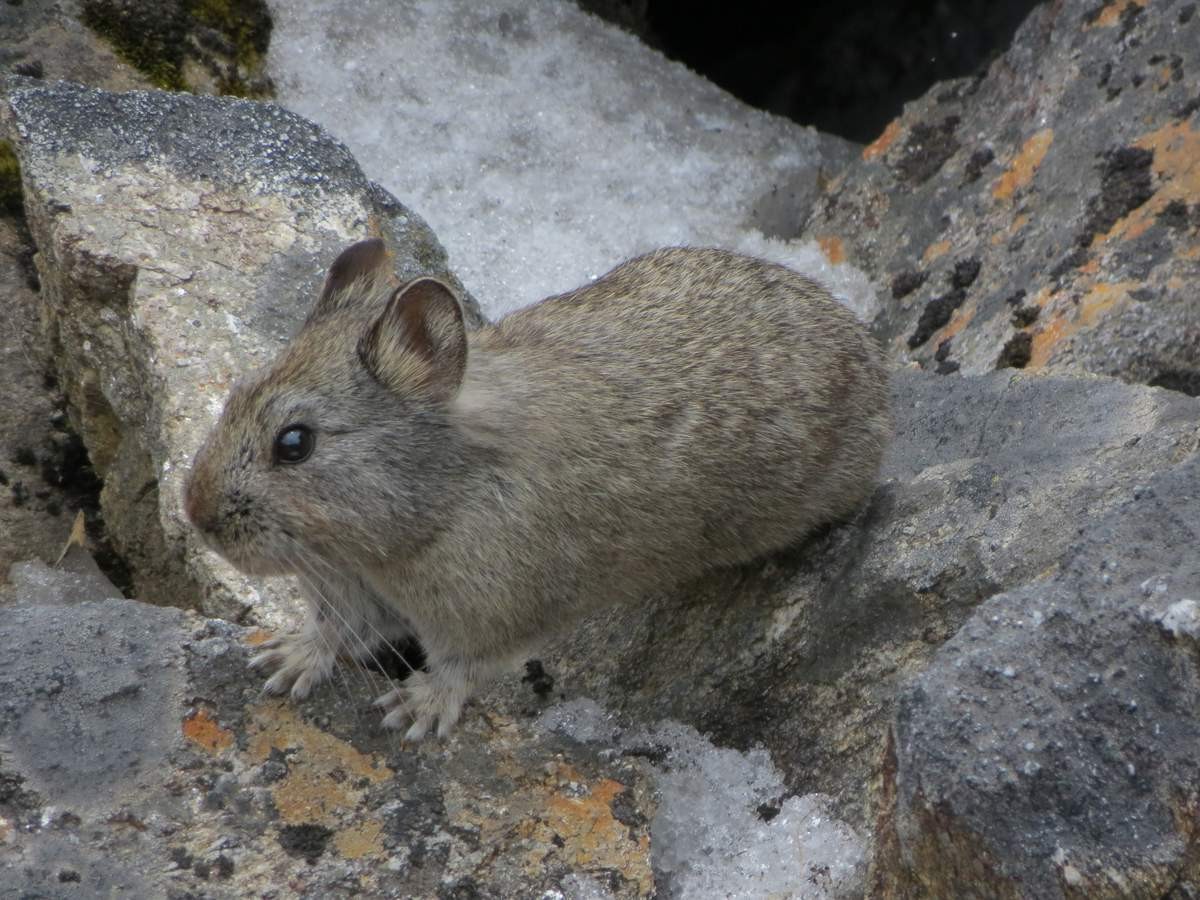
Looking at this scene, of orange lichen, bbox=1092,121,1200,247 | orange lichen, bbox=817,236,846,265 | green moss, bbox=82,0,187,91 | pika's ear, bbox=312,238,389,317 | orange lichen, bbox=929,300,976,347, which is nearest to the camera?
pika's ear, bbox=312,238,389,317

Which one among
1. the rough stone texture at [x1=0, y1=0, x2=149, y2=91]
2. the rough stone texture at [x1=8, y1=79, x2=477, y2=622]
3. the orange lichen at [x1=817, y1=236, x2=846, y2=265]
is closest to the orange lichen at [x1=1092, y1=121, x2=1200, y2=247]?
the orange lichen at [x1=817, y1=236, x2=846, y2=265]

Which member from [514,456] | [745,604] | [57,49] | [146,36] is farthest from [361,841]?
[146,36]

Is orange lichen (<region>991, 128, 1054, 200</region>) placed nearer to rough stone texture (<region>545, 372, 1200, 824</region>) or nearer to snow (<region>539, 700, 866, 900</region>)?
rough stone texture (<region>545, 372, 1200, 824</region>)

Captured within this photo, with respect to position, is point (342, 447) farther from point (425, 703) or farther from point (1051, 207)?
point (1051, 207)

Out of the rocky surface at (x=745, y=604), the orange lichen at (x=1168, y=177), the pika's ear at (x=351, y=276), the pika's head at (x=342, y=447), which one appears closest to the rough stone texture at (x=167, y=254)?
the rocky surface at (x=745, y=604)

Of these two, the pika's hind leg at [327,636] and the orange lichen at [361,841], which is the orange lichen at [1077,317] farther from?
the orange lichen at [361,841]

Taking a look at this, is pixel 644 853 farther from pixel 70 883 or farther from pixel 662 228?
pixel 662 228
